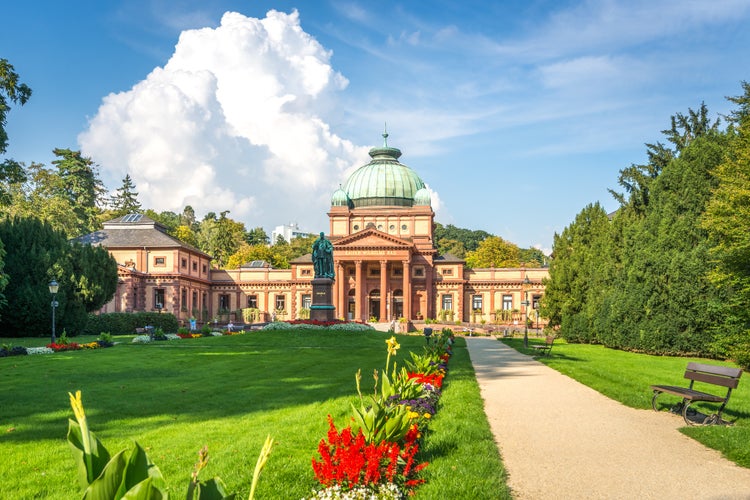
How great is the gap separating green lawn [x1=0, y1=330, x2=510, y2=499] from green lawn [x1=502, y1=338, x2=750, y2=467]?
3.20 m

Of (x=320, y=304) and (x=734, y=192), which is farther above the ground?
(x=734, y=192)

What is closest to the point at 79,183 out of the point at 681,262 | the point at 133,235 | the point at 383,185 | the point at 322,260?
the point at 133,235

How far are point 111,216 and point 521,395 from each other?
79991mm

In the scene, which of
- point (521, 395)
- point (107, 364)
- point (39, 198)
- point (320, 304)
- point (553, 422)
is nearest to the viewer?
point (553, 422)

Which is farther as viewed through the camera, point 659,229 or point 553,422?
point 659,229

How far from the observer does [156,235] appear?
58.4m

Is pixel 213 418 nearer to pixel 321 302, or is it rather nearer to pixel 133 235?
pixel 321 302

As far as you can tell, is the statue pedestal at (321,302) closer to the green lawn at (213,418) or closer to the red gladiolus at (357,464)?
the green lawn at (213,418)

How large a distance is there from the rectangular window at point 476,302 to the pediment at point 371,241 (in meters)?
10.8

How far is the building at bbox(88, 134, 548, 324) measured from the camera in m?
57.3

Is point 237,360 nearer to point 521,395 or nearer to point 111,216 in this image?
point 521,395

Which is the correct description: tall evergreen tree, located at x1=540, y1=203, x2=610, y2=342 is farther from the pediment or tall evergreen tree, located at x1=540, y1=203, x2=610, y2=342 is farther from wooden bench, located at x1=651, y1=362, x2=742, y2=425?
wooden bench, located at x1=651, y1=362, x2=742, y2=425

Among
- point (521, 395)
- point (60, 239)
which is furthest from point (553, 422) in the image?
point (60, 239)

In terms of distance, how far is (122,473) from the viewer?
221 centimetres
